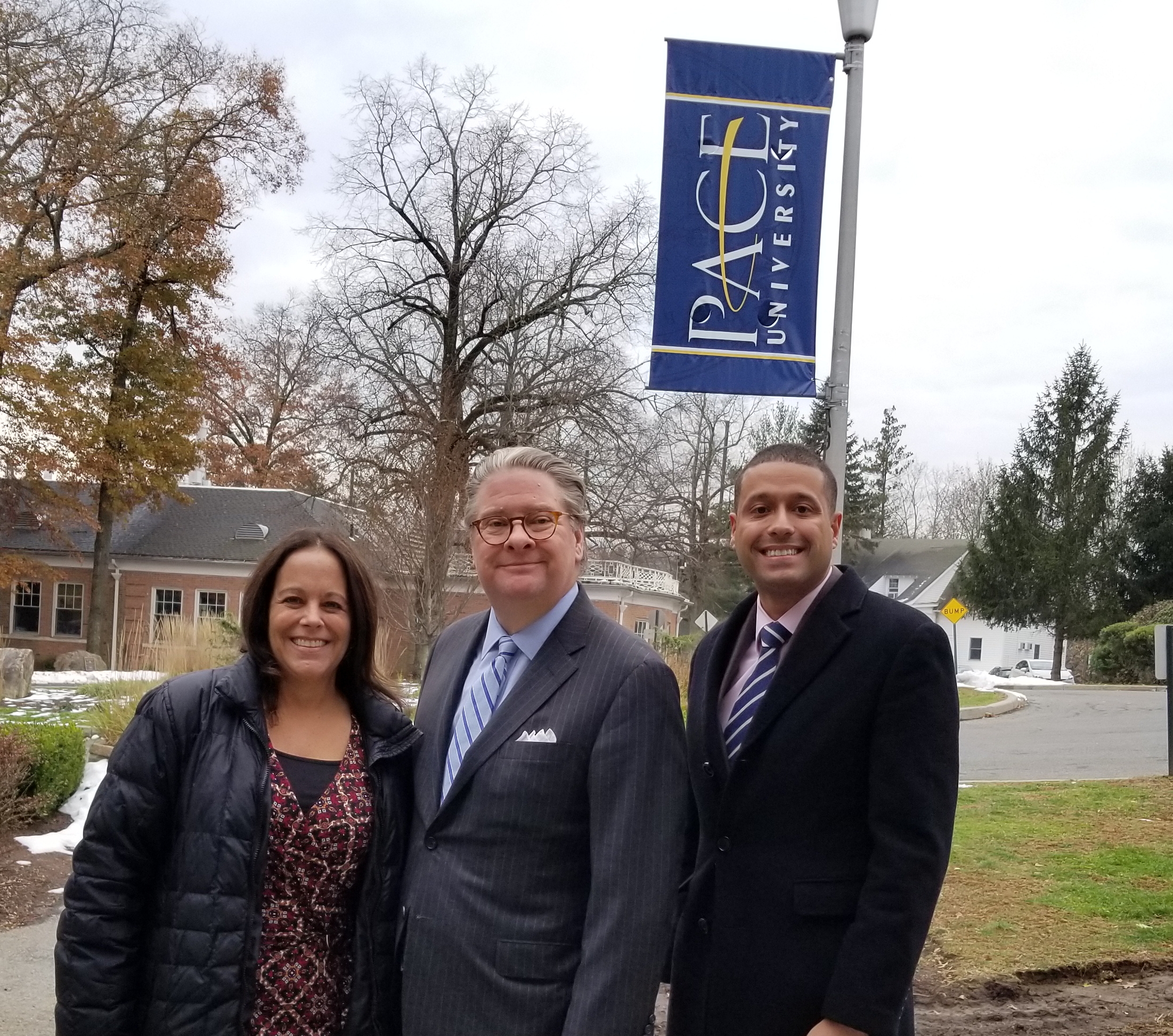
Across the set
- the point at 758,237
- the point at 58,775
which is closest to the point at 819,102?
the point at 758,237

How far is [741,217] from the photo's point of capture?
5.63 metres

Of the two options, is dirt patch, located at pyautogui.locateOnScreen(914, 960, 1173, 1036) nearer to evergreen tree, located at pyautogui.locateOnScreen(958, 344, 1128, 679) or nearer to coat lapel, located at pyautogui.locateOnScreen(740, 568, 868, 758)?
coat lapel, located at pyautogui.locateOnScreen(740, 568, 868, 758)

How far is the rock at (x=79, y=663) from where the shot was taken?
28078 mm

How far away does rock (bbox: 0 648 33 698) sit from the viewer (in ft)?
58.8

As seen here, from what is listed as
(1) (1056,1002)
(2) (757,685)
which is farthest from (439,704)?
(1) (1056,1002)

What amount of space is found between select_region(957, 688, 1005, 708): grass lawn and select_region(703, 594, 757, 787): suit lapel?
62.8 feet

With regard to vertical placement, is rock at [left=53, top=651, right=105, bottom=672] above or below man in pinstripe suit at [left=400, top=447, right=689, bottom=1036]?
below

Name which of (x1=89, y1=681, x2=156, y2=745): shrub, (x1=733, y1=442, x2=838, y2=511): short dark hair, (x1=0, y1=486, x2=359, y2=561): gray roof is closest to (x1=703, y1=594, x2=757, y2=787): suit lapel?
(x1=733, y1=442, x2=838, y2=511): short dark hair

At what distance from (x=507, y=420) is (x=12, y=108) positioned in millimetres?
14244

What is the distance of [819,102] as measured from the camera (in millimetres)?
5695

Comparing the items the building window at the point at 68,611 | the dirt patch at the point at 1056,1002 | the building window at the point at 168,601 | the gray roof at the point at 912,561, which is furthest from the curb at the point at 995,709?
the gray roof at the point at 912,561

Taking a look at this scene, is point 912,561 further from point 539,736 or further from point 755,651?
point 539,736

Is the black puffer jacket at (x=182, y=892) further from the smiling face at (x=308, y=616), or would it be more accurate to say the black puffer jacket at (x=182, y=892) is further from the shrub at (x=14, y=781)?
the shrub at (x=14, y=781)

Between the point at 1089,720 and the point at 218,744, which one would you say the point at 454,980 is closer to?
the point at 218,744
